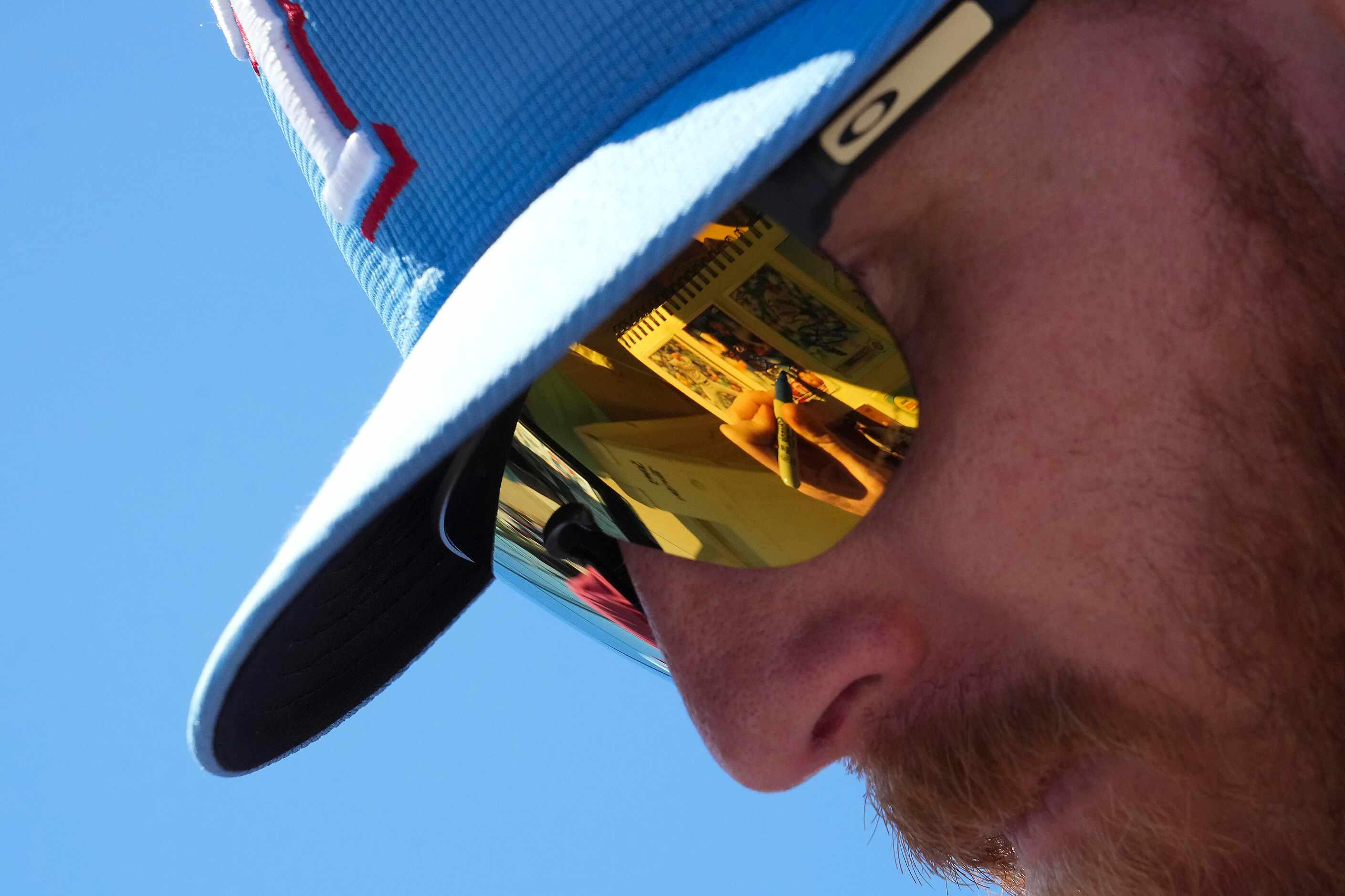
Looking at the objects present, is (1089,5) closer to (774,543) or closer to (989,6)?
(989,6)

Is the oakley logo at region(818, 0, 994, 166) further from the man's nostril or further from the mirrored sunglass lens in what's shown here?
the man's nostril

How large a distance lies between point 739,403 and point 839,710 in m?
0.31

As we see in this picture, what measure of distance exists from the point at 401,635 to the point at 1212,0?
964mm

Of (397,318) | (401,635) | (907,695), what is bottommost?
(401,635)

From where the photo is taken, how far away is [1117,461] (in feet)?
2.74

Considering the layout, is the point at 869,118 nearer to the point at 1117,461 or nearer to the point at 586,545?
the point at 1117,461

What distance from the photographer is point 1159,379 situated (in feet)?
2.69

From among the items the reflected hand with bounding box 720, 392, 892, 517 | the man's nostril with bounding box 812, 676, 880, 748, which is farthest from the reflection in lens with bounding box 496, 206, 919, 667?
the man's nostril with bounding box 812, 676, 880, 748

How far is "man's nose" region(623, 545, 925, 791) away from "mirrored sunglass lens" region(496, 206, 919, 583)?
0.15ft

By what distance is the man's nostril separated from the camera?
3.33ft

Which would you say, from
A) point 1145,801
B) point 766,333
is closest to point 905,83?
point 766,333

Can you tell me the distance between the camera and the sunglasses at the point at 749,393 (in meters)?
0.75

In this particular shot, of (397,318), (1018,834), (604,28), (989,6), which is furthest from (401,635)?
(989,6)

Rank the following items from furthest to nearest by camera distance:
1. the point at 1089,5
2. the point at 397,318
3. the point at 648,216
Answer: the point at 397,318, the point at 1089,5, the point at 648,216
